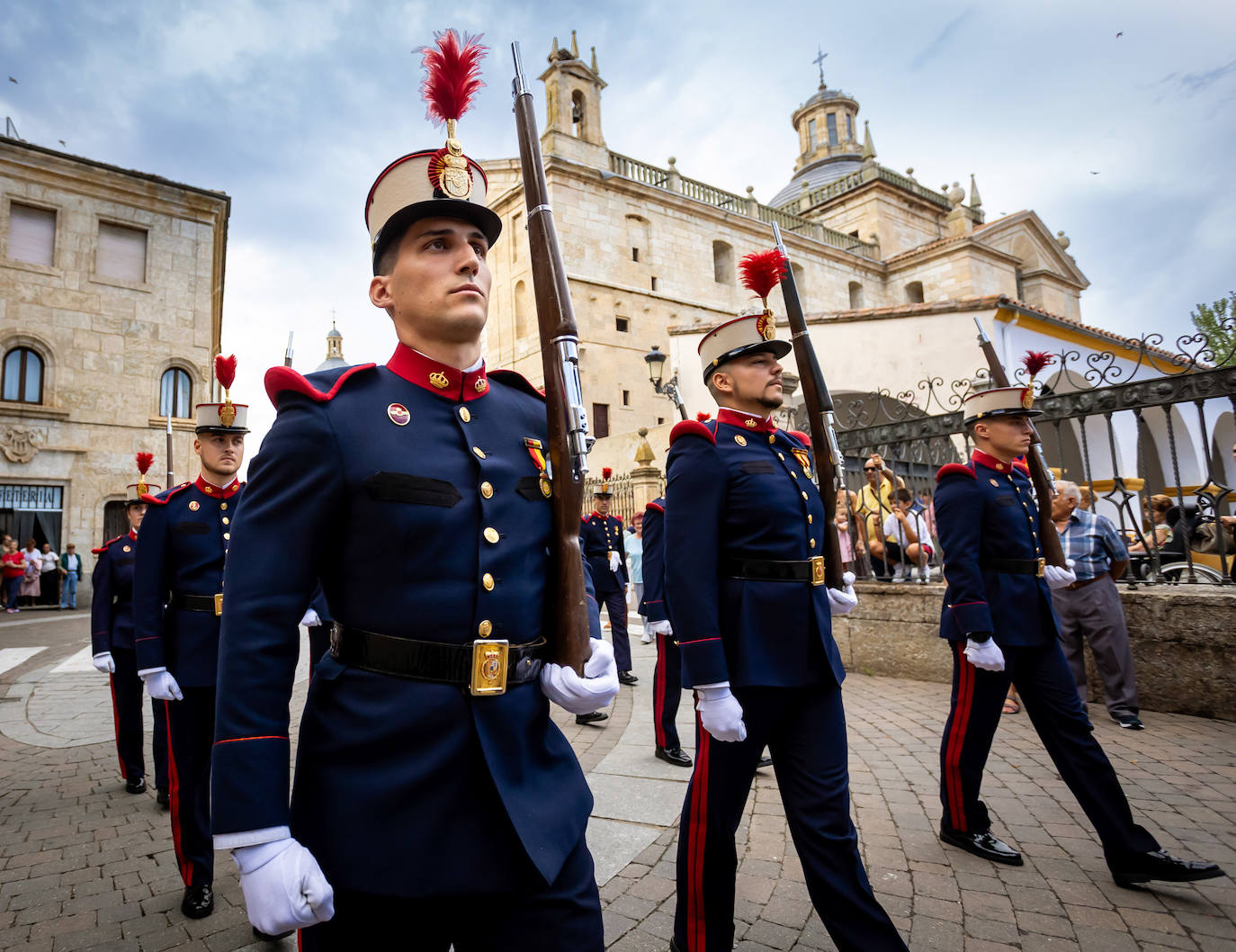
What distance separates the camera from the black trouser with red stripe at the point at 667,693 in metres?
5.11

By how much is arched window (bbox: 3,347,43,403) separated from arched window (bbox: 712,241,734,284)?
22643 millimetres

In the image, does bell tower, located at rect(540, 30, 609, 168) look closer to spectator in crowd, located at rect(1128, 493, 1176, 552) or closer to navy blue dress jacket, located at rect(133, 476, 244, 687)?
spectator in crowd, located at rect(1128, 493, 1176, 552)

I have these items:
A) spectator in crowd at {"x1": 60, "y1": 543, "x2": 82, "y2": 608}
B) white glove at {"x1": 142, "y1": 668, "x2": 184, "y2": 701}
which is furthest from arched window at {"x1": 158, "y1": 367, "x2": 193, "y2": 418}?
white glove at {"x1": 142, "y1": 668, "x2": 184, "y2": 701}

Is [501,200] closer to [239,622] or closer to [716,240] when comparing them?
[716,240]

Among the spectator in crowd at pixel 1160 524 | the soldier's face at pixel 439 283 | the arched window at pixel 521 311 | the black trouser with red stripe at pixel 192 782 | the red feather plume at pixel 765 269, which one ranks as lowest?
the black trouser with red stripe at pixel 192 782

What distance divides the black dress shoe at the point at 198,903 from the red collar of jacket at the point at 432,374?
2.79 metres

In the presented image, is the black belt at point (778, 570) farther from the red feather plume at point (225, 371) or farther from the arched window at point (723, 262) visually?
the arched window at point (723, 262)

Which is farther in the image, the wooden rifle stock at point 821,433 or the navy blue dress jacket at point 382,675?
the wooden rifle stock at point 821,433

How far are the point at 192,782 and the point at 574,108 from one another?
28.1 m

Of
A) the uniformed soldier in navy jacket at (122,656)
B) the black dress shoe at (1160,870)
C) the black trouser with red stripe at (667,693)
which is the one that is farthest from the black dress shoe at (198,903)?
the black dress shoe at (1160,870)

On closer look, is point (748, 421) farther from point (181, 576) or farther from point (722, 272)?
point (722, 272)

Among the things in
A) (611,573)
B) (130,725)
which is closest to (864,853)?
(130,725)

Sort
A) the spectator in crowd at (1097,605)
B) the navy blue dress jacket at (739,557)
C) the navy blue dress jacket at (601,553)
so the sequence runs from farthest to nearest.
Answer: the navy blue dress jacket at (601,553) < the spectator in crowd at (1097,605) < the navy blue dress jacket at (739,557)

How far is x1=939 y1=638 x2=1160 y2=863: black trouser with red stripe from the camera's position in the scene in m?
3.16
